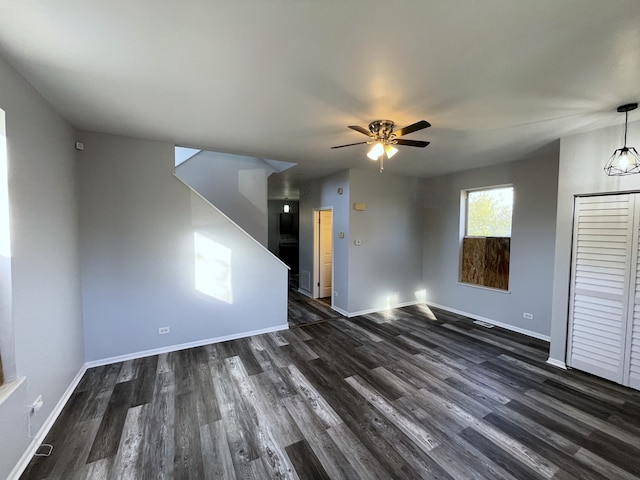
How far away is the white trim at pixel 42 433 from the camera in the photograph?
1.64 m

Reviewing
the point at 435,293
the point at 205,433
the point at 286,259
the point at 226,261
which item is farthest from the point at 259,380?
the point at 286,259

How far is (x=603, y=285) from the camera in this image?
2732 mm

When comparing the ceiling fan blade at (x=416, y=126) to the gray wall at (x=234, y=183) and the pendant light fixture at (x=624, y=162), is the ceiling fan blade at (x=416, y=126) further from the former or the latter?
the gray wall at (x=234, y=183)

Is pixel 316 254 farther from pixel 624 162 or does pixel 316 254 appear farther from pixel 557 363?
pixel 624 162

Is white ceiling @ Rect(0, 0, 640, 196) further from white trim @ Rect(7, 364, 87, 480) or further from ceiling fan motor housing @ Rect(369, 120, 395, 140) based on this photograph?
white trim @ Rect(7, 364, 87, 480)

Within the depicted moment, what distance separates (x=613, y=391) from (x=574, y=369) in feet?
1.26

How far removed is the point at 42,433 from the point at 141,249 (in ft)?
5.91

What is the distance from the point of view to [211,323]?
357 centimetres

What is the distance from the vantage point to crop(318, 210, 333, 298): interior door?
19.2 ft

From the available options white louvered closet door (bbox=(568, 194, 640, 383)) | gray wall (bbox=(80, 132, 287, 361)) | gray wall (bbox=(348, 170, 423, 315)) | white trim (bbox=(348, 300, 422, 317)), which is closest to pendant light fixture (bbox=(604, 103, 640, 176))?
white louvered closet door (bbox=(568, 194, 640, 383))

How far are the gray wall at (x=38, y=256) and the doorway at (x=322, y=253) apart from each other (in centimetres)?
399

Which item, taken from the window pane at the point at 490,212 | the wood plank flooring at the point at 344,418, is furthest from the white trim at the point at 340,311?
the window pane at the point at 490,212

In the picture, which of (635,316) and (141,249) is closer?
(635,316)

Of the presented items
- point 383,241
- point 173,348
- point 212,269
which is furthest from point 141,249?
point 383,241
